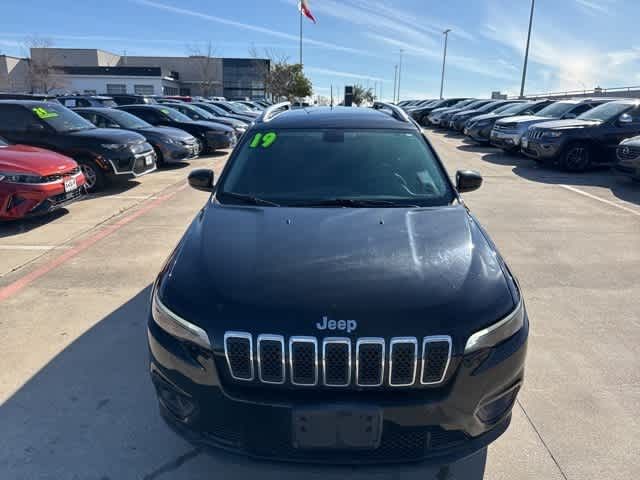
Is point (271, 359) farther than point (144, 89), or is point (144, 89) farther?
point (144, 89)

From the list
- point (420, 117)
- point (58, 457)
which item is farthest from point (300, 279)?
point (420, 117)

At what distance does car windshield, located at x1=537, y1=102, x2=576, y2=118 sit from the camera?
14523 millimetres

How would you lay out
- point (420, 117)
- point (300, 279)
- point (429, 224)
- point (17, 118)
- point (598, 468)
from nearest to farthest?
point (300, 279) < point (598, 468) < point (429, 224) < point (17, 118) < point (420, 117)

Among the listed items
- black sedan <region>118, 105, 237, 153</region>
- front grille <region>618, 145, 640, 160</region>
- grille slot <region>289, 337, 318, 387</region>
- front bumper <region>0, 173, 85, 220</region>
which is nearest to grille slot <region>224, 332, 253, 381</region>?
grille slot <region>289, 337, 318, 387</region>

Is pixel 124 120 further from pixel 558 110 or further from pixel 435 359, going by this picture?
pixel 558 110

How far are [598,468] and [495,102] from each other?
23918mm

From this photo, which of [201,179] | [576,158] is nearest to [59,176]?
[201,179]

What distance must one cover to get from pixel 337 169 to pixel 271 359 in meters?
1.77

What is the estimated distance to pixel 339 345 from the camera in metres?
1.96

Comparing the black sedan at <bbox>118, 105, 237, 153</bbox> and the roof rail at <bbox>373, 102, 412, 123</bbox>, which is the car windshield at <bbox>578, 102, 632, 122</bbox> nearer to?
the roof rail at <bbox>373, 102, 412, 123</bbox>

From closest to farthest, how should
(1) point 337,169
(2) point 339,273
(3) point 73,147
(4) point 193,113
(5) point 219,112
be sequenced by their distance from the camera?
(2) point 339,273 → (1) point 337,169 → (3) point 73,147 → (4) point 193,113 → (5) point 219,112

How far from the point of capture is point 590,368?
3363 mm

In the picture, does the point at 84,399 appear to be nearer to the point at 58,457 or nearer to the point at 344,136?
the point at 58,457

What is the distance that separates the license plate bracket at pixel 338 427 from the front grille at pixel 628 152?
9690 millimetres
